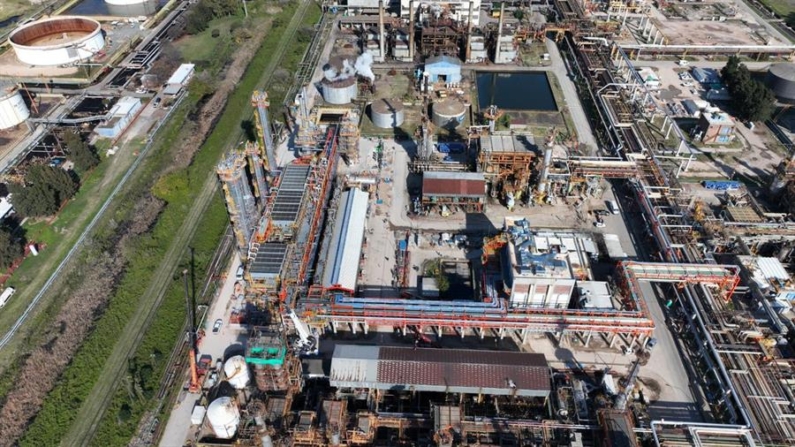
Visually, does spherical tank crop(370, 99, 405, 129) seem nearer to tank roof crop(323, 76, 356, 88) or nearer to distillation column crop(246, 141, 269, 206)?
tank roof crop(323, 76, 356, 88)

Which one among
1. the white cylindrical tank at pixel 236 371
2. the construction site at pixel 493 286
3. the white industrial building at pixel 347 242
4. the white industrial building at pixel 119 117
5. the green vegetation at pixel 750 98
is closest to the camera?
the construction site at pixel 493 286

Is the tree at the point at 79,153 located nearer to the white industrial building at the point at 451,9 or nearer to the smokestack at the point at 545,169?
the smokestack at the point at 545,169

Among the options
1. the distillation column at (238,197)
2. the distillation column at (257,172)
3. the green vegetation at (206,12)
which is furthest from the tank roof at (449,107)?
the green vegetation at (206,12)

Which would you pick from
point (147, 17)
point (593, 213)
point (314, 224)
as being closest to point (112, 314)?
point (314, 224)

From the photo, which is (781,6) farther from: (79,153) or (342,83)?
(79,153)

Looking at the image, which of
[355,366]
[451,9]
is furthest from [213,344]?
[451,9]

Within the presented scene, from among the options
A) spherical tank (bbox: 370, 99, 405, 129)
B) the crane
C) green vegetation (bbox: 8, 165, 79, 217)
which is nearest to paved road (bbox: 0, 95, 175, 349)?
green vegetation (bbox: 8, 165, 79, 217)
